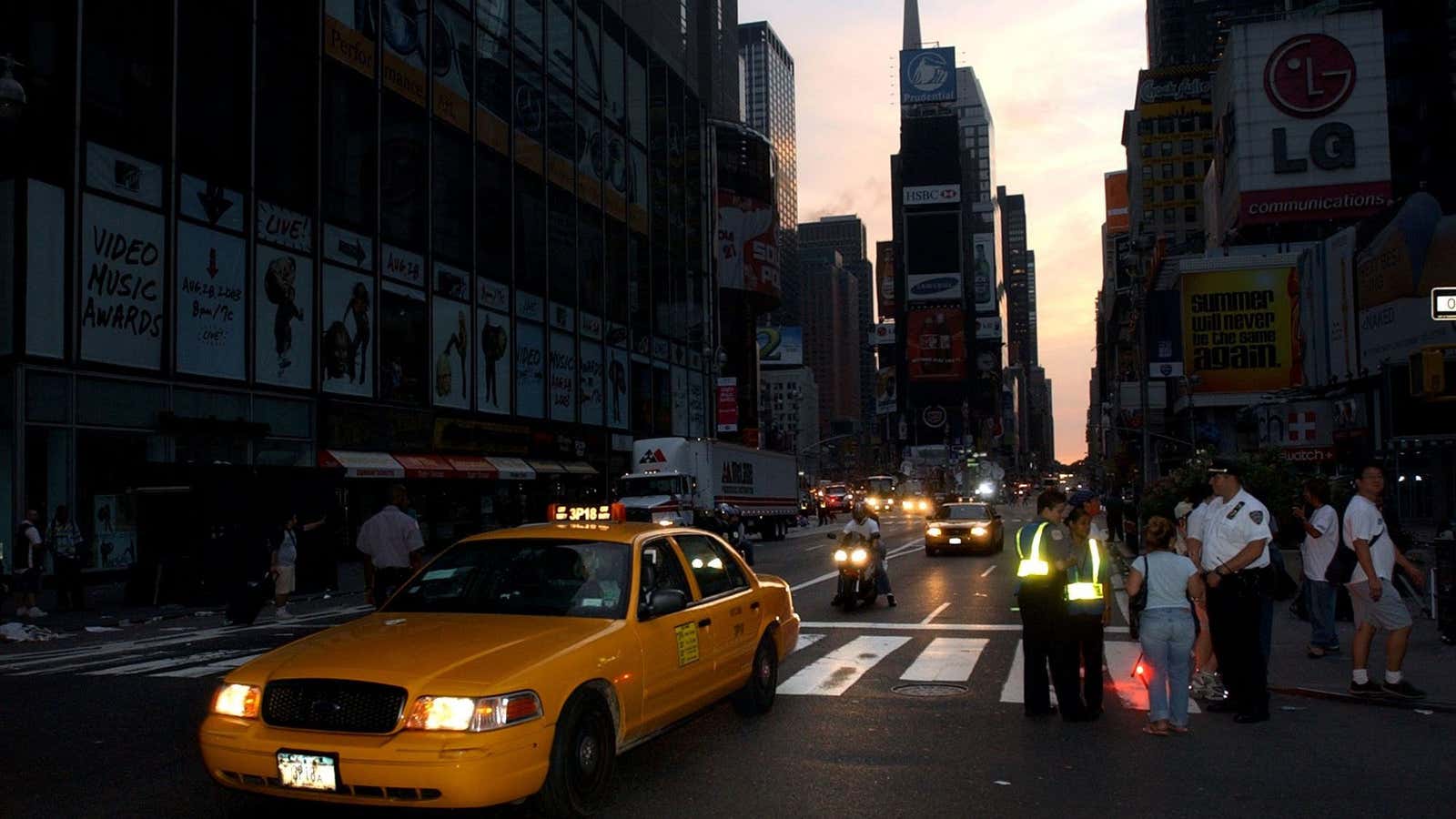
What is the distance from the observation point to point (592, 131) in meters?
50.3

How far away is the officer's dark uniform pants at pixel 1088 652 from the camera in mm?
8836

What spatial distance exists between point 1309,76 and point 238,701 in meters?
76.7

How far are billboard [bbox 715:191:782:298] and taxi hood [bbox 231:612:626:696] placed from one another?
7884 cm

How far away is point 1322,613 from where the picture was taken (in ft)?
37.9

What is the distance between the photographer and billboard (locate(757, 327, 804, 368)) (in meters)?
142

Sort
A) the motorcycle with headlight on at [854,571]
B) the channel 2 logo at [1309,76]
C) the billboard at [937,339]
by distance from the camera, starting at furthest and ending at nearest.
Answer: the billboard at [937,339]
the channel 2 logo at [1309,76]
the motorcycle with headlight on at [854,571]

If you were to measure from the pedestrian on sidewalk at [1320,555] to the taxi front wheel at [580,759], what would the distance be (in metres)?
7.37

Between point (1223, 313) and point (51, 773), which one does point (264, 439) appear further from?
point (1223, 313)

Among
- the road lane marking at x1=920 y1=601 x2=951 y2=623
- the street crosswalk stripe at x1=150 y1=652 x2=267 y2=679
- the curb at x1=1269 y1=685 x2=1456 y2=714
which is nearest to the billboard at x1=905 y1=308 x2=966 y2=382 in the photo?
the road lane marking at x1=920 y1=601 x2=951 y2=623

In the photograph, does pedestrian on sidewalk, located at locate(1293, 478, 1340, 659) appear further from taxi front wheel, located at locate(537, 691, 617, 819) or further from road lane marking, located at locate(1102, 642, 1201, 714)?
taxi front wheel, located at locate(537, 691, 617, 819)

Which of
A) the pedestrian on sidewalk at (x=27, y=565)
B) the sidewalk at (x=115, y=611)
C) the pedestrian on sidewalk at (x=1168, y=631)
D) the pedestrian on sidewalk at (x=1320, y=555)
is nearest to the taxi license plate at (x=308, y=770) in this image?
the pedestrian on sidewalk at (x=1168, y=631)

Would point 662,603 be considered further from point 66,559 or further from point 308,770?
point 66,559

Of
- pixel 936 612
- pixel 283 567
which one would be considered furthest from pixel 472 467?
pixel 936 612

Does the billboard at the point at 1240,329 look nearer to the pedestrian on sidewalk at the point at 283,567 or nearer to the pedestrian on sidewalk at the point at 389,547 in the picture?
the pedestrian on sidewalk at the point at 283,567
